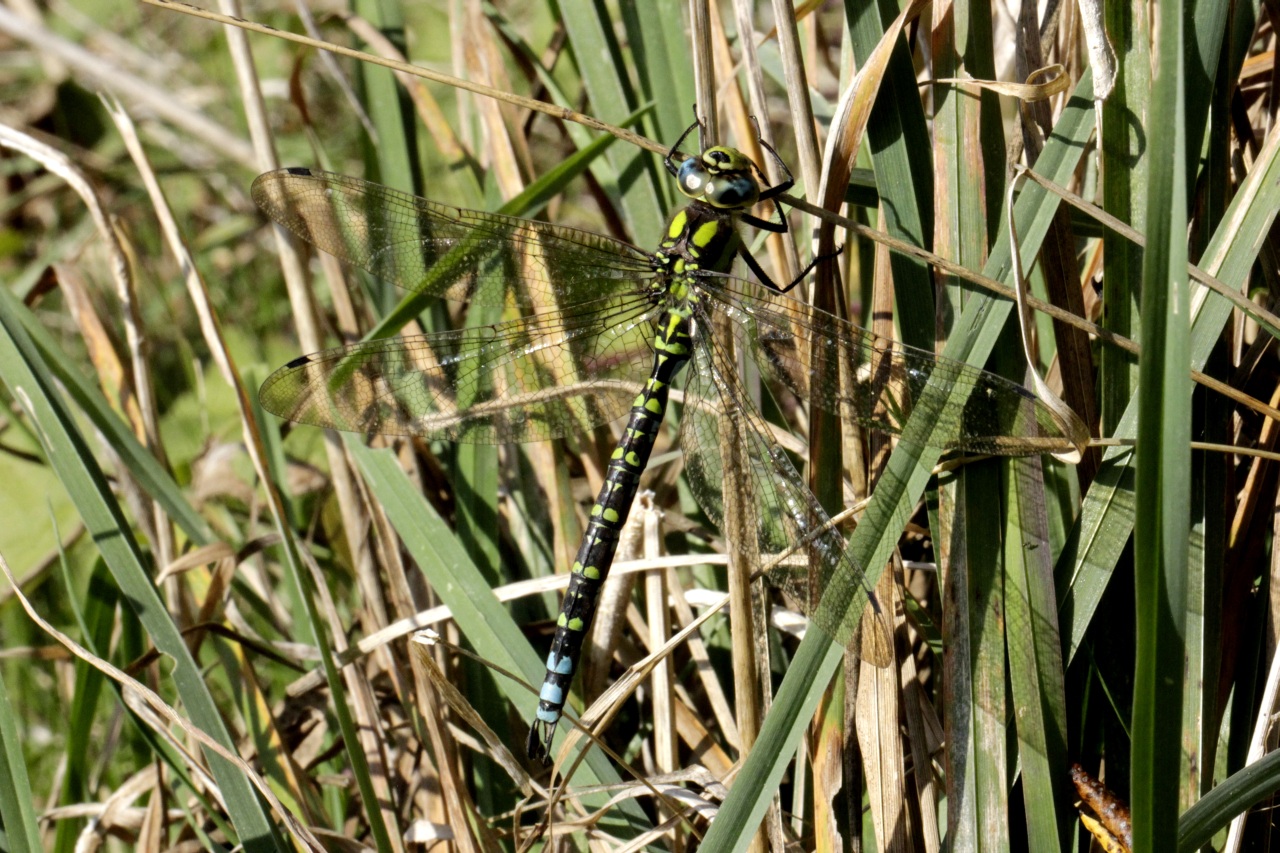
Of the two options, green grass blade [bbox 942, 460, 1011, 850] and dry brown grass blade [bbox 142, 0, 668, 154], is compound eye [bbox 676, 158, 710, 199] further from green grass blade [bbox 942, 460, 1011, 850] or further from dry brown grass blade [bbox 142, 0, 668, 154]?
green grass blade [bbox 942, 460, 1011, 850]

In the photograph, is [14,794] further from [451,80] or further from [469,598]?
[451,80]

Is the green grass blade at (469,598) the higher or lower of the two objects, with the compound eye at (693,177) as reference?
lower

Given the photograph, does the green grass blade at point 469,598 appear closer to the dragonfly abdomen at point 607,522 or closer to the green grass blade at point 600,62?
the dragonfly abdomen at point 607,522

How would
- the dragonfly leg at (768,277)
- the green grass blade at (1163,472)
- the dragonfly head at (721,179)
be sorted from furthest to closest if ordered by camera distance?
the dragonfly head at (721,179)
the dragonfly leg at (768,277)
the green grass blade at (1163,472)

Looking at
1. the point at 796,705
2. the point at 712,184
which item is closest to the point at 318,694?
the point at 796,705

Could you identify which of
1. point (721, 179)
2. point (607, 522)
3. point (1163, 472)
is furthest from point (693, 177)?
point (1163, 472)

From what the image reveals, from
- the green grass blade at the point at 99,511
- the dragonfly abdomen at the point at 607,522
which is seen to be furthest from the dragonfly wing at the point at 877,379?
the green grass blade at the point at 99,511

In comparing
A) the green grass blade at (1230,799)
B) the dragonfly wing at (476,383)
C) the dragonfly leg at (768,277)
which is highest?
the dragonfly leg at (768,277)

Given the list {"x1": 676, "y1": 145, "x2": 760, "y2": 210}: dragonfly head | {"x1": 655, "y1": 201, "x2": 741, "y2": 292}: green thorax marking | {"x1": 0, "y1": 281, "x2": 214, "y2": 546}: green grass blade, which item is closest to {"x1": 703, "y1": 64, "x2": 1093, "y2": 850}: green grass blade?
{"x1": 676, "y1": 145, "x2": 760, "y2": 210}: dragonfly head
